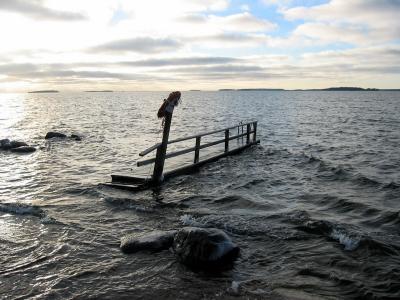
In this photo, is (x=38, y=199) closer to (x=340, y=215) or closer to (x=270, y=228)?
(x=270, y=228)

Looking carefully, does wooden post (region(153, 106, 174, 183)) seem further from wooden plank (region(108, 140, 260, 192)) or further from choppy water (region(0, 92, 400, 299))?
choppy water (region(0, 92, 400, 299))

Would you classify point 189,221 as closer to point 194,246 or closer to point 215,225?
point 215,225

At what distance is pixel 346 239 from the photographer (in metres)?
8.65

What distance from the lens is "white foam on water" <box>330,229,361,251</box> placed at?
27.4 feet

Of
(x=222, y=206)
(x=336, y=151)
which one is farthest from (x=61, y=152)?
(x=336, y=151)

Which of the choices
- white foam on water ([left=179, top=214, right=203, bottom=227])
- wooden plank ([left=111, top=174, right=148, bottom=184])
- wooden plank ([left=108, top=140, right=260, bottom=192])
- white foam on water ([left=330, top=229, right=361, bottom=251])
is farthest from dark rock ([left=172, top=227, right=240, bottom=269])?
wooden plank ([left=111, top=174, right=148, bottom=184])

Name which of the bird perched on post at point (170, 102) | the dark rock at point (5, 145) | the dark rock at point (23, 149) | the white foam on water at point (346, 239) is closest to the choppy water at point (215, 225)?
the white foam on water at point (346, 239)

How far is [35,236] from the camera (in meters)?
8.69

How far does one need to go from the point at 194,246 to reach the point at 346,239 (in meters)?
3.50

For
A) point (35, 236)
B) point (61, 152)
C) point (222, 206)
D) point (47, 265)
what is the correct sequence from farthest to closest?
point (61, 152) < point (222, 206) < point (35, 236) < point (47, 265)

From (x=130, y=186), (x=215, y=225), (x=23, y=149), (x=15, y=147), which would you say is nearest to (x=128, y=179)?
(x=130, y=186)

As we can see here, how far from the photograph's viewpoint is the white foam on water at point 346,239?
836cm

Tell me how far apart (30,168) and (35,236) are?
9.16 metres

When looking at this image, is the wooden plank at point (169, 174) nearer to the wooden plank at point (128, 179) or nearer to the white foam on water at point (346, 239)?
the wooden plank at point (128, 179)
